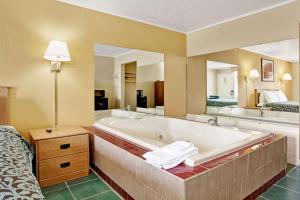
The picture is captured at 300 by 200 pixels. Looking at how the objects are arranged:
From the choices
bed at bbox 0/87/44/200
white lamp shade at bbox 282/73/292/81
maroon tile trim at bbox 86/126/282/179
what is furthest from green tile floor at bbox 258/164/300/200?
bed at bbox 0/87/44/200

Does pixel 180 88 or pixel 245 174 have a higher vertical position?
pixel 180 88

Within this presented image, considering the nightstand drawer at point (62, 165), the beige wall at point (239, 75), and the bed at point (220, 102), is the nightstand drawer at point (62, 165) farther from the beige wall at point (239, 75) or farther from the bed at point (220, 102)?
the bed at point (220, 102)

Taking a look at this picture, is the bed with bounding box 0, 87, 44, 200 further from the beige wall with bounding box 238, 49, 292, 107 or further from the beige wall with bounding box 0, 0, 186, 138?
the beige wall with bounding box 238, 49, 292, 107

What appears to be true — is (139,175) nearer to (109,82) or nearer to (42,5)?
(109,82)

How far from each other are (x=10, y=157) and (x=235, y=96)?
3127 millimetres

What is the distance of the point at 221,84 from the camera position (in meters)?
3.45

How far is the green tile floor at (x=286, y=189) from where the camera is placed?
179 centimetres

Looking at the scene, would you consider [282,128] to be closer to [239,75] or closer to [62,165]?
[239,75]

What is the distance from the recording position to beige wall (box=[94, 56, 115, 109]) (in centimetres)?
275

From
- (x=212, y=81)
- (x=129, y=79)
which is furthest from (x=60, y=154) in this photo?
(x=212, y=81)

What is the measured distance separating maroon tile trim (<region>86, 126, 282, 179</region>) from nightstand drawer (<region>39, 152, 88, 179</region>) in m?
0.34

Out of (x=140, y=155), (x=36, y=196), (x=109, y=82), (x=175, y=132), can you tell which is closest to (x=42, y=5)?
(x=109, y=82)

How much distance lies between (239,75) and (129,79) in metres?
1.84

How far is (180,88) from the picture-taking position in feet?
12.1
